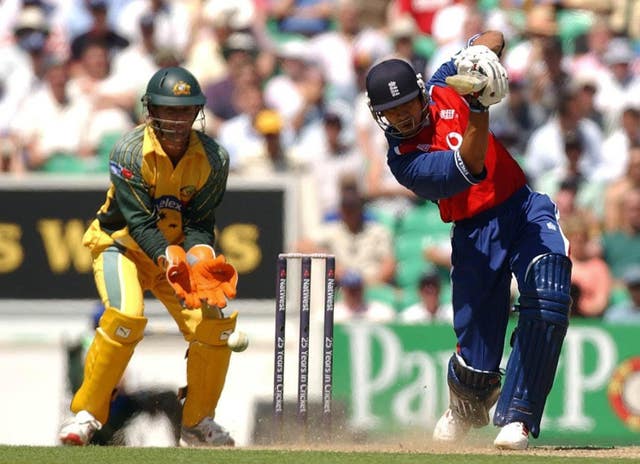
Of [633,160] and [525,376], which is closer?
[525,376]

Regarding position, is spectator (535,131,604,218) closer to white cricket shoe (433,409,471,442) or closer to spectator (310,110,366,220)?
spectator (310,110,366,220)

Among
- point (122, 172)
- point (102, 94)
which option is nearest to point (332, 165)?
point (102, 94)

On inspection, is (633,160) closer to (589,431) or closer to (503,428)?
(589,431)

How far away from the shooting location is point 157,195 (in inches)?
287

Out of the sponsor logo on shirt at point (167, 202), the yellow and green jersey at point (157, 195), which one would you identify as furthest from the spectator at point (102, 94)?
the sponsor logo on shirt at point (167, 202)

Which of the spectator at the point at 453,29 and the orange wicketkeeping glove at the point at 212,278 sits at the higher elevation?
the spectator at the point at 453,29

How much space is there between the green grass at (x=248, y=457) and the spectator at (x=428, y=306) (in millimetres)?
4573

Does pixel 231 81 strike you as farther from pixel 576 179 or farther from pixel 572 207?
pixel 572 207

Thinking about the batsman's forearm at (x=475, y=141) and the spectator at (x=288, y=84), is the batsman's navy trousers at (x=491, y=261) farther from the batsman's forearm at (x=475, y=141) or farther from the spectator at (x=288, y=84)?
the spectator at (x=288, y=84)

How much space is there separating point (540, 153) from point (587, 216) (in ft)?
3.65

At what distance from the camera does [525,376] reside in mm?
6695

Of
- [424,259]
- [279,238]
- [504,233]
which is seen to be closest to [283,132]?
[424,259]

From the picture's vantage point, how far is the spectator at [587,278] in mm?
11000

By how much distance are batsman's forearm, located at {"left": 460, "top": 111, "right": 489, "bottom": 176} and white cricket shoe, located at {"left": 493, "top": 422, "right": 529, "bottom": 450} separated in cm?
124
